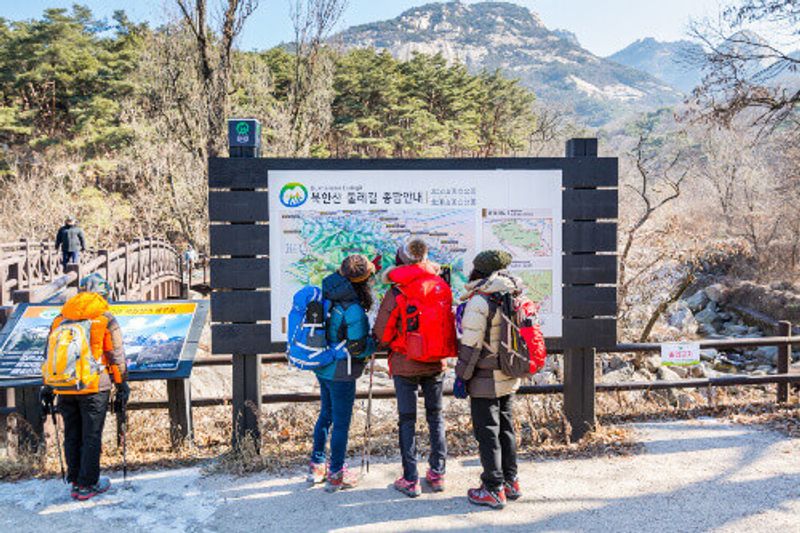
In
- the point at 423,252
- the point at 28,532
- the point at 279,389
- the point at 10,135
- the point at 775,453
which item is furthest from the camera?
the point at 10,135

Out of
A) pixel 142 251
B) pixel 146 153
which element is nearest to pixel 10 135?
pixel 146 153

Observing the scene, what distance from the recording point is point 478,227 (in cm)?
545

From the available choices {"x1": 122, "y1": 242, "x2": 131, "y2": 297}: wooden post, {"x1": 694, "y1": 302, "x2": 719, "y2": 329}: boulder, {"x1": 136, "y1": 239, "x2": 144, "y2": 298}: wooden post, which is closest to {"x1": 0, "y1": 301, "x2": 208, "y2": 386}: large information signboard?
{"x1": 122, "y1": 242, "x2": 131, "y2": 297}: wooden post

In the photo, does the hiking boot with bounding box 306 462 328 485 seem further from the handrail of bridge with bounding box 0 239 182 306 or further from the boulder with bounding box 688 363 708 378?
the boulder with bounding box 688 363 708 378

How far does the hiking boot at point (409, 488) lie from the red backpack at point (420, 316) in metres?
0.91

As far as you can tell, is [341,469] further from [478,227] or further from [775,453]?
[775,453]

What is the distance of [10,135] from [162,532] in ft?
127

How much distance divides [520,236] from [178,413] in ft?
11.2

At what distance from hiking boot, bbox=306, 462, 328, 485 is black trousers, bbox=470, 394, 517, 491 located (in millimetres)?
1231

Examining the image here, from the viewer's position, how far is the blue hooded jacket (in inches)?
175

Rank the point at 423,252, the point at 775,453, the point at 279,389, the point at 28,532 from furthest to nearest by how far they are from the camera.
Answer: the point at 279,389
the point at 775,453
the point at 423,252
the point at 28,532

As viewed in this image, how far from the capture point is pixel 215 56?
1839 cm

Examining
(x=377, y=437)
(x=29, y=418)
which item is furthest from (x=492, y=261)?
(x=29, y=418)

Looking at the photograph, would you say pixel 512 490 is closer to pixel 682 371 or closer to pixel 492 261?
pixel 492 261
